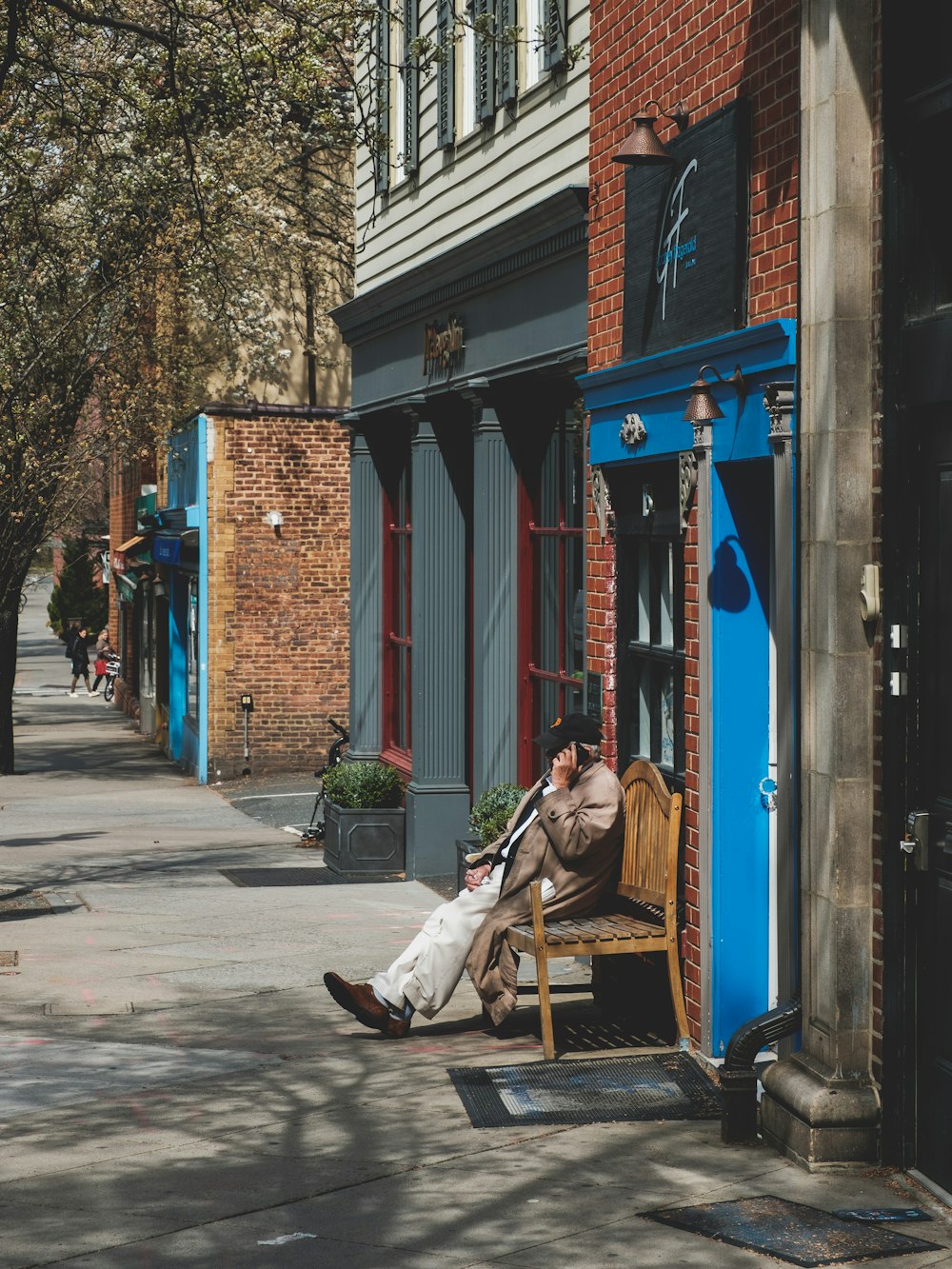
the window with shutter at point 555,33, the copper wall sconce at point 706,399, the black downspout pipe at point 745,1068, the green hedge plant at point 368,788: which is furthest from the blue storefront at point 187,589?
the black downspout pipe at point 745,1068

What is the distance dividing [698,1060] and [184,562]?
65.3ft

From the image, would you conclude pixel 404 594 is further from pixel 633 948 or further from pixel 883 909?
pixel 883 909

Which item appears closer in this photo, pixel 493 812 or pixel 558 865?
pixel 558 865

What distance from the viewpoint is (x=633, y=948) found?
24.5ft

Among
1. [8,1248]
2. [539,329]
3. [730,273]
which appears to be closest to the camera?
[8,1248]

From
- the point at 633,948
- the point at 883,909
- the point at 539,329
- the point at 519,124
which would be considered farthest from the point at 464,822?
the point at 883,909

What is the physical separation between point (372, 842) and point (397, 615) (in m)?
2.38

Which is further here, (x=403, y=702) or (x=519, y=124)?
(x=403, y=702)

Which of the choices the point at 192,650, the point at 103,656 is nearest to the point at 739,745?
the point at 192,650

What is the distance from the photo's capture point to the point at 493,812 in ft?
38.5

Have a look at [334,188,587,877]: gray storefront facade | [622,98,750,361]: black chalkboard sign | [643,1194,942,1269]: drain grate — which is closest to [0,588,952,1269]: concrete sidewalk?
[643,1194,942,1269]: drain grate

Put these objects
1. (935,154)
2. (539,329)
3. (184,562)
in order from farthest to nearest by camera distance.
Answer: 1. (184,562)
2. (539,329)
3. (935,154)

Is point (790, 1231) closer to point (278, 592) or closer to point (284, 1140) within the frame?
point (284, 1140)

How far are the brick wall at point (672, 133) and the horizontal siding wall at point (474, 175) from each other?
2182 mm
